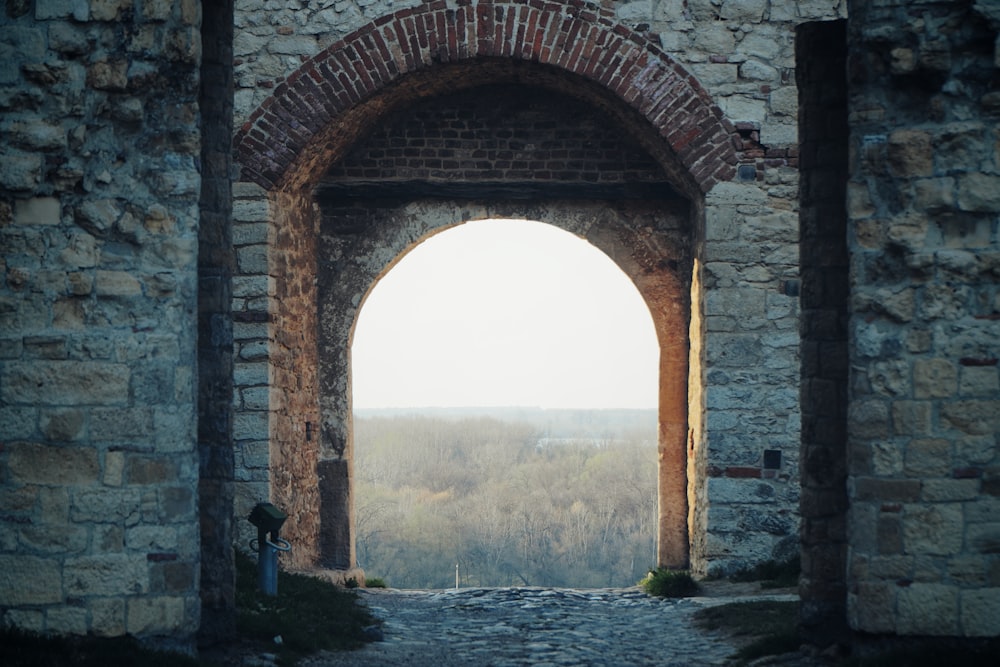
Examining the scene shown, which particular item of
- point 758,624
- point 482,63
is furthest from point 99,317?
point 482,63

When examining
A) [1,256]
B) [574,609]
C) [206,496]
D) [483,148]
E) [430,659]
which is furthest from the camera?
[483,148]

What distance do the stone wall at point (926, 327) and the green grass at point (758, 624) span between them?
792 mm

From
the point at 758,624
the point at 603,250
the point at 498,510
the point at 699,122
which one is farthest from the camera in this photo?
the point at 498,510

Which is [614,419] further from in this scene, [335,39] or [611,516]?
[335,39]

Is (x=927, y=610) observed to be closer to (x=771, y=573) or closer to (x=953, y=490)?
(x=953, y=490)

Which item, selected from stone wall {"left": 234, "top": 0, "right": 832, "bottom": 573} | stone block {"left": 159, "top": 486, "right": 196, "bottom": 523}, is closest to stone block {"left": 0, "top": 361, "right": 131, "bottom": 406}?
stone block {"left": 159, "top": 486, "right": 196, "bottom": 523}

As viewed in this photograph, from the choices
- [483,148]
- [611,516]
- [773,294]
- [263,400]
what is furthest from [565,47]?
[611,516]

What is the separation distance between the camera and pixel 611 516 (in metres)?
33.9

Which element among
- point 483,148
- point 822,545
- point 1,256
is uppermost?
point 483,148

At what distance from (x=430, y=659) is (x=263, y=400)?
305cm

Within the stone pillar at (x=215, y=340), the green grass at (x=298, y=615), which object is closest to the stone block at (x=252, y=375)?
the green grass at (x=298, y=615)

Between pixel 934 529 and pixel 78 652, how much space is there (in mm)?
3530

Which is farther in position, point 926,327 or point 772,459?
point 772,459

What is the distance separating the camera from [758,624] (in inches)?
262
